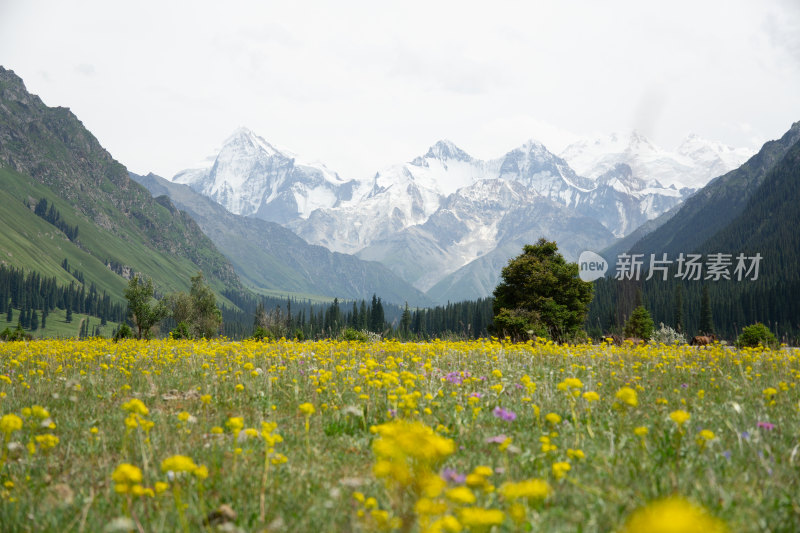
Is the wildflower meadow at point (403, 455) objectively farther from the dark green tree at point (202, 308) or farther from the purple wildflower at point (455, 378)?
the dark green tree at point (202, 308)

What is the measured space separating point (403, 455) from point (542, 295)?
107 ft

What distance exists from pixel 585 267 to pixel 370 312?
3472 inches

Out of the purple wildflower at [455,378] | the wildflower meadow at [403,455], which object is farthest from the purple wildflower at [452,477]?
the purple wildflower at [455,378]

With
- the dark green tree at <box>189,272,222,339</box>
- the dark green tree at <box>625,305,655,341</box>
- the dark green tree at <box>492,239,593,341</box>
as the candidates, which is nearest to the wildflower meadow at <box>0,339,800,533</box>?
the dark green tree at <box>492,239,593,341</box>

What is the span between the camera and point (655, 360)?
11125 mm

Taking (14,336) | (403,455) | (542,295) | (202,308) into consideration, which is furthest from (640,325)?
(202,308)

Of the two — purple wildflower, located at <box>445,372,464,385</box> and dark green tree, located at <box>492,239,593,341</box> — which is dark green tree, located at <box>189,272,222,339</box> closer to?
dark green tree, located at <box>492,239,593,341</box>

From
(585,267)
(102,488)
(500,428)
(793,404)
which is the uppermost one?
(585,267)

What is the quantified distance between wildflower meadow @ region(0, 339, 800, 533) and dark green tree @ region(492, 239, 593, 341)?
22.9 meters

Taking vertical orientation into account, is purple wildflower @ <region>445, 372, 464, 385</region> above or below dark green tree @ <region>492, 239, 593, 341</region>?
below

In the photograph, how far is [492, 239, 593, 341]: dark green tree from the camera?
32312 mm

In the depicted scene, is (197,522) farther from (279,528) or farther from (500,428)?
(500,428)

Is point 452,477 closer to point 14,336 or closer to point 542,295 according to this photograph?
point 542,295

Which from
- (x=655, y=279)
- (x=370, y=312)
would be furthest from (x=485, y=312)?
(x=655, y=279)
